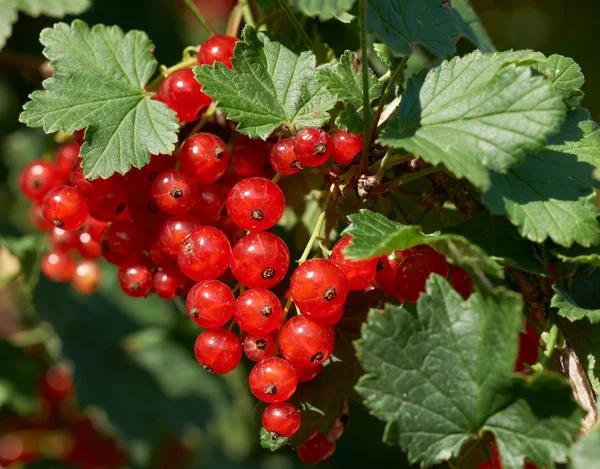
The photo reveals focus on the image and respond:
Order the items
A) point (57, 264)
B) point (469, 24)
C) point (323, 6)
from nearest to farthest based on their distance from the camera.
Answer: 1. point (323, 6)
2. point (469, 24)
3. point (57, 264)

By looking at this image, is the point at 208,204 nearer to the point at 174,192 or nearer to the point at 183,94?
the point at 174,192

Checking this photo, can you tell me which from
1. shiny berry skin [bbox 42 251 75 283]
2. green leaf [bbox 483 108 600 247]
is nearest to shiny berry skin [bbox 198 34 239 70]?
green leaf [bbox 483 108 600 247]

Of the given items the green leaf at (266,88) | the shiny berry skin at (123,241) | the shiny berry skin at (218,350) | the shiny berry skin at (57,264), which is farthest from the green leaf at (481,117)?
the shiny berry skin at (57,264)

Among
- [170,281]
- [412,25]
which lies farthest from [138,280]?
[412,25]

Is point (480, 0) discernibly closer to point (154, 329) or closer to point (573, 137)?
point (154, 329)

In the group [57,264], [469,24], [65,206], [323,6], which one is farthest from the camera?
[57,264]

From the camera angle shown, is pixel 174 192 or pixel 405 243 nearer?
pixel 405 243
